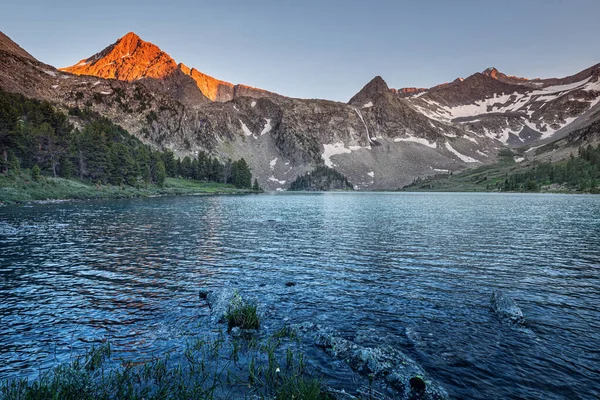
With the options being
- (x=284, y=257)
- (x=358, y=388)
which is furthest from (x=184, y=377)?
(x=284, y=257)

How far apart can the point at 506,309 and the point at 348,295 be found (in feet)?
26.6

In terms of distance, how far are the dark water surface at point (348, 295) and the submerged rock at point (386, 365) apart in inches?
35.3

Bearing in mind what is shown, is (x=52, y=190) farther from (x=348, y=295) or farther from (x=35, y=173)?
(x=348, y=295)

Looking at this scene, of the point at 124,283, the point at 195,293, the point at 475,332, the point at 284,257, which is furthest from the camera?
the point at 284,257

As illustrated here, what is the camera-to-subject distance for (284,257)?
29.5 meters

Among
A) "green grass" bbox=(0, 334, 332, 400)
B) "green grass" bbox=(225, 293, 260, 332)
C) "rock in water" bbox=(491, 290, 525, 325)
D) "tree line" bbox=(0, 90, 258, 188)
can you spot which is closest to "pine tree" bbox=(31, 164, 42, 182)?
"tree line" bbox=(0, 90, 258, 188)

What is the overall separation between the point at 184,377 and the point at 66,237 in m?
34.4

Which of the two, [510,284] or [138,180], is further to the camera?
[138,180]

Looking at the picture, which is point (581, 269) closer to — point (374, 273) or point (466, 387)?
point (374, 273)

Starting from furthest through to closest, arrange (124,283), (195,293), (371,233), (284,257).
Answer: (371,233) < (284,257) < (124,283) < (195,293)

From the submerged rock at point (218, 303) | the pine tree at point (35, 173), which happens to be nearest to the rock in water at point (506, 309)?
the submerged rock at point (218, 303)

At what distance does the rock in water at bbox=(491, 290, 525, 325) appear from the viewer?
14764 mm

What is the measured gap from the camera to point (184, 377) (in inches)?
400

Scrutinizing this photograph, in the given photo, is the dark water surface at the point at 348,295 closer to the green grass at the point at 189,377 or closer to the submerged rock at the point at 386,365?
the submerged rock at the point at 386,365
